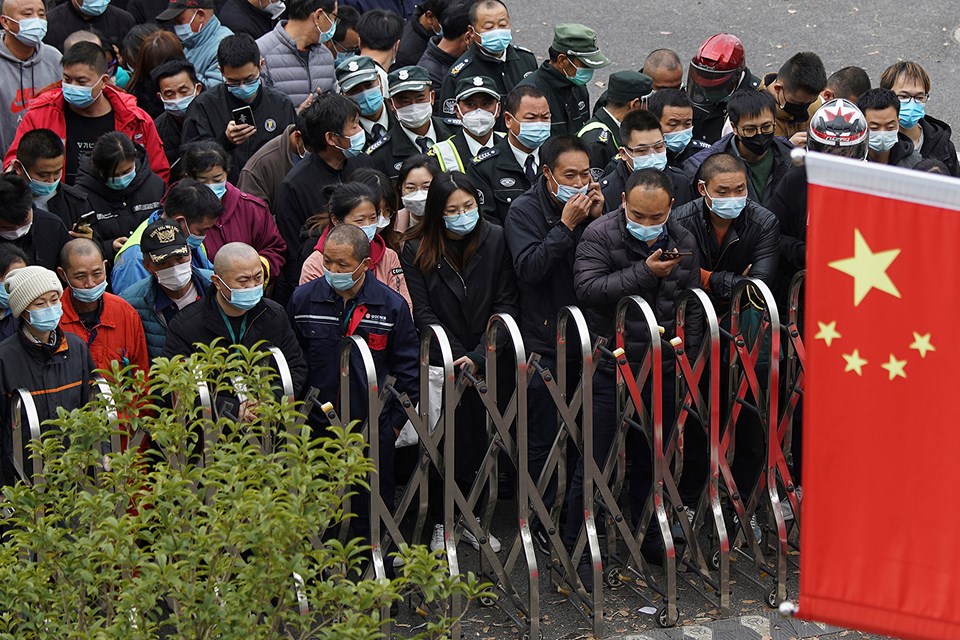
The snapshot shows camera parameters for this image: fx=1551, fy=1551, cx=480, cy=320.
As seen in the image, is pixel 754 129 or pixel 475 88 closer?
pixel 754 129

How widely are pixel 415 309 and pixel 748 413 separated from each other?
1.79 m

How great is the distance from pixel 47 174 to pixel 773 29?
372 inches

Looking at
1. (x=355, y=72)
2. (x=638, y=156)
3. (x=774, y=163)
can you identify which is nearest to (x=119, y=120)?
(x=355, y=72)

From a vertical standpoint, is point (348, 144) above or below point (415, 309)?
above

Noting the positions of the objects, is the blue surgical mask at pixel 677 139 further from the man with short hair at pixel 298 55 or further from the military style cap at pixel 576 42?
the man with short hair at pixel 298 55

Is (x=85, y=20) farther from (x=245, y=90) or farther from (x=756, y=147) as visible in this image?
(x=756, y=147)

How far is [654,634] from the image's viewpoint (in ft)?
23.6

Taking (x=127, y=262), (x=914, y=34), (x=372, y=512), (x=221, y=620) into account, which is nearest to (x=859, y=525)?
(x=221, y=620)

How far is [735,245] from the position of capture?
305 inches

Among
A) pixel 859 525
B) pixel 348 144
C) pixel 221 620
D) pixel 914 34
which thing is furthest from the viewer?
pixel 914 34

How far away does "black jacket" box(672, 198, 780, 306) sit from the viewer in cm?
771

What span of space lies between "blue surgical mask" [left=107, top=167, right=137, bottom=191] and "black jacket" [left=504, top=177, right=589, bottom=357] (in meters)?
2.09

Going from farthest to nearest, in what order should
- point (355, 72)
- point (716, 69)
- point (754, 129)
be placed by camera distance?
1. point (716, 69)
2. point (355, 72)
3. point (754, 129)

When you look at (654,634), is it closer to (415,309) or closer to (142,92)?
(415,309)
